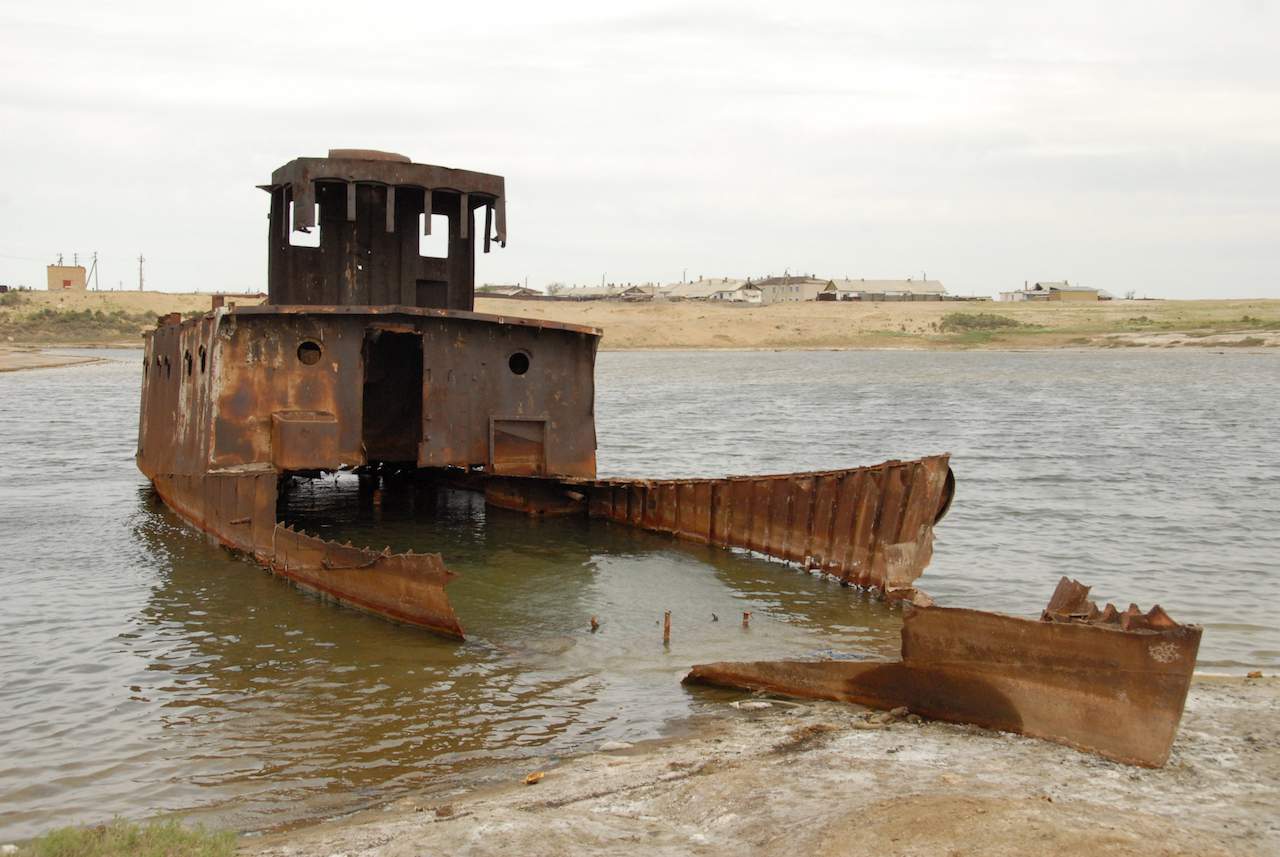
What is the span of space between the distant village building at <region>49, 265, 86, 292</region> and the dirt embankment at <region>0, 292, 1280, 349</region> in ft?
9.92

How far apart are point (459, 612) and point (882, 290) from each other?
105 m

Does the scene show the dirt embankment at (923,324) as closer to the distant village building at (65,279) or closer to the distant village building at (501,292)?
the distant village building at (501,292)

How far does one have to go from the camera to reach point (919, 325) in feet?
289

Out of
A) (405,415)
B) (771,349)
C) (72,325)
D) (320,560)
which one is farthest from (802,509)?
(72,325)

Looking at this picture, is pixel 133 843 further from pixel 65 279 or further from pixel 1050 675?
pixel 65 279

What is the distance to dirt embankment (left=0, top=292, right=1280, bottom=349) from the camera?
78062mm

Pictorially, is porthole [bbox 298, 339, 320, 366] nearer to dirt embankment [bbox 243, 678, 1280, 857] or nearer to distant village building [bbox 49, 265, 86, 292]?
dirt embankment [bbox 243, 678, 1280, 857]

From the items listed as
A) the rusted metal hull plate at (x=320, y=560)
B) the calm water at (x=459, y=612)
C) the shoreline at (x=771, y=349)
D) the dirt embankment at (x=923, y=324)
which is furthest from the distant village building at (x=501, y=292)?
the rusted metal hull plate at (x=320, y=560)

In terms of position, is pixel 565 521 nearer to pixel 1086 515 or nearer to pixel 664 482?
pixel 664 482

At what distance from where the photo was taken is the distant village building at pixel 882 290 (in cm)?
10881

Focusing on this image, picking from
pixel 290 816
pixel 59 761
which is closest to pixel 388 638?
pixel 59 761

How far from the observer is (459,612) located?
38.1ft

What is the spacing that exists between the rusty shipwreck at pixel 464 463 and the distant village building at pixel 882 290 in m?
93.5

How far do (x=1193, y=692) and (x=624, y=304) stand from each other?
301 ft
